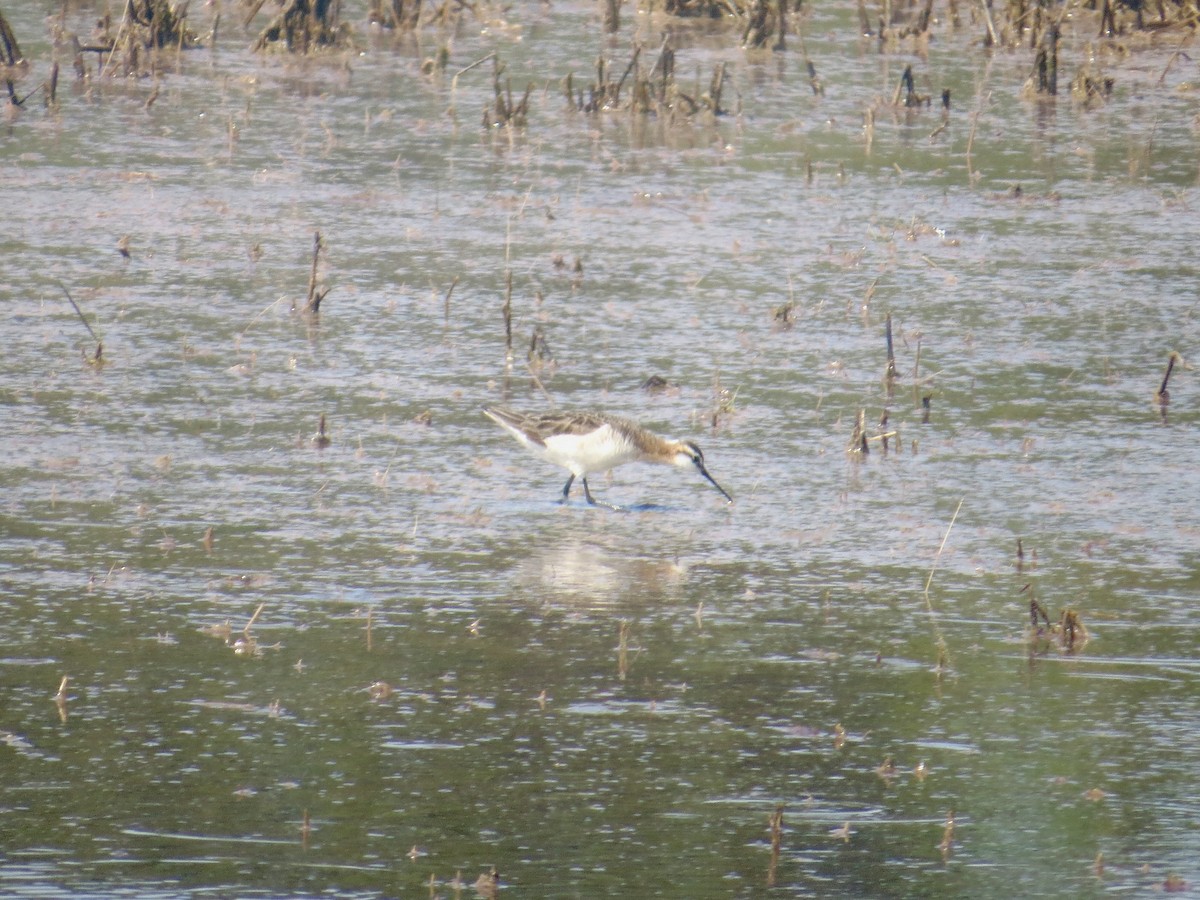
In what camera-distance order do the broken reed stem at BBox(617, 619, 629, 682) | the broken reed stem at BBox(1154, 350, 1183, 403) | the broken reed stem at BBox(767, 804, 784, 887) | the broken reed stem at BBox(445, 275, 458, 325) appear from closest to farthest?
the broken reed stem at BBox(767, 804, 784, 887), the broken reed stem at BBox(617, 619, 629, 682), the broken reed stem at BBox(1154, 350, 1183, 403), the broken reed stem at BBox(445, 275, 458, 325)

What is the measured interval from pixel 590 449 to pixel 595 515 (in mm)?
273

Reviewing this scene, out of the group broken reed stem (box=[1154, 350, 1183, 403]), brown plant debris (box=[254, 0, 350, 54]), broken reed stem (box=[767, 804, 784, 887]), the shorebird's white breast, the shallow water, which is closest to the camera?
broken reed stem (box=[767, 804, 784, 887])

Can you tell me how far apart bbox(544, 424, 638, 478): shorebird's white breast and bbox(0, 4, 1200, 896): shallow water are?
205 millimetres

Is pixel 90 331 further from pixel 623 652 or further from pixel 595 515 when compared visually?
pixel 623 652

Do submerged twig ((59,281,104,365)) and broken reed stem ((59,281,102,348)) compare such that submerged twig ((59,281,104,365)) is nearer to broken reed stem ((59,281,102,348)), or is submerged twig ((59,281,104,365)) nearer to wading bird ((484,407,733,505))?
A: broken reed stem ((59,281,102,348))

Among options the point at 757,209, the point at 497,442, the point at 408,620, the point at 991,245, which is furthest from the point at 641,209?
the point at 408,620

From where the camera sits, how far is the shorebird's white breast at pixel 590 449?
26.1 ft

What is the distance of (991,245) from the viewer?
473 inches

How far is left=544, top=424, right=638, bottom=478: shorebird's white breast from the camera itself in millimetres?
7941

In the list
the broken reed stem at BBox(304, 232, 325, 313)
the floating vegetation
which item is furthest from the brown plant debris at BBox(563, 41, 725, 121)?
the floating vegetation

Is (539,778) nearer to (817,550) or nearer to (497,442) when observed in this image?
(817,550)

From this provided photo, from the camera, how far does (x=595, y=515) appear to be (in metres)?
8.05

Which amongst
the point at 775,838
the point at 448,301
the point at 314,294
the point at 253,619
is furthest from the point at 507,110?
the point at 775,838

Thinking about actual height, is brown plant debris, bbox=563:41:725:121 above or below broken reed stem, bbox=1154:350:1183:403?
above
